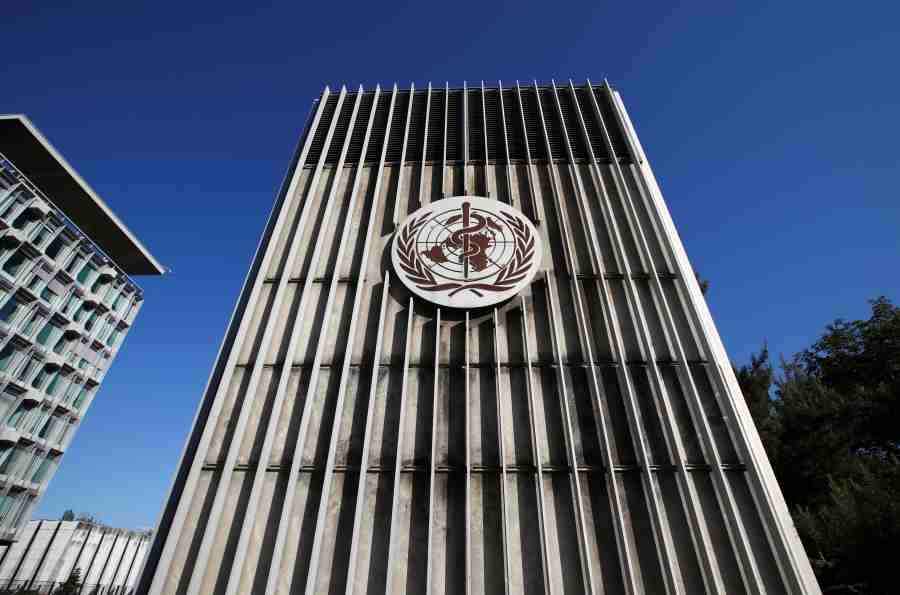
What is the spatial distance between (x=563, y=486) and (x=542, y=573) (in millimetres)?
1477

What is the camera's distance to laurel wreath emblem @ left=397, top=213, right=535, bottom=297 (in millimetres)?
10727

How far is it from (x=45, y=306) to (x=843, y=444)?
57263 millimetres

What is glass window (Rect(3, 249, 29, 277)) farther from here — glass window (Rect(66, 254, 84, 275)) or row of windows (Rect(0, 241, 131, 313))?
glass window (Rect(66, 254, 84, 275))

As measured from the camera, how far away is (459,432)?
353 inches

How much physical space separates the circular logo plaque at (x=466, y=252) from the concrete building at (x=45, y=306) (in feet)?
142

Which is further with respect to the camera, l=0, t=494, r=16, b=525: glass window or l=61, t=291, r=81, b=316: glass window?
l=61, t=291, r=81, b=316: glass window

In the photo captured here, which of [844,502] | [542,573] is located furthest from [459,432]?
[844,502]

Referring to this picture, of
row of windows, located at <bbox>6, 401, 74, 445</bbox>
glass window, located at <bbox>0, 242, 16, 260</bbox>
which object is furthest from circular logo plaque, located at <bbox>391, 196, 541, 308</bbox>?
row of windows, located at <bbox>6, 401, 74, 445</bbox>

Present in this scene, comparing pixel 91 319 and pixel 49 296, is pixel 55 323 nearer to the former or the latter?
pixel 49 296

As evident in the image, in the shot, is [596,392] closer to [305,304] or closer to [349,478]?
[349,478]

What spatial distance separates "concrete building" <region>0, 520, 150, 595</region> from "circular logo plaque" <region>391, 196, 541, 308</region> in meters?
67.2

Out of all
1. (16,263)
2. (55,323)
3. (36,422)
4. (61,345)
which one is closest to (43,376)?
(61,345)

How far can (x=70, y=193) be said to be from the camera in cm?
4312

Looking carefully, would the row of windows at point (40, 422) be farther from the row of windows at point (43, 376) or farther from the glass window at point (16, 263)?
the glass window at point (16, 263)
